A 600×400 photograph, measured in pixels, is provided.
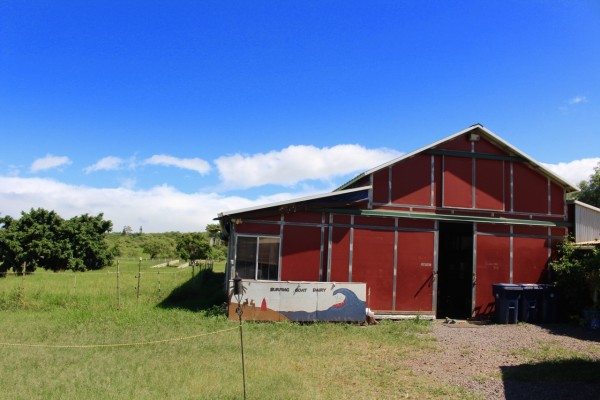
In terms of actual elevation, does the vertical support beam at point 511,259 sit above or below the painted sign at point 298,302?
above

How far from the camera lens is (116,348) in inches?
440

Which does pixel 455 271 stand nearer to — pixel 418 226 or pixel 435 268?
pixel 435 268

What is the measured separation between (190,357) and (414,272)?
392 inches

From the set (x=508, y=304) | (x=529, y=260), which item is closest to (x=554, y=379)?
(x=508, y=304)

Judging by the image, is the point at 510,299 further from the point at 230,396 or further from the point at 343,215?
the point at 230,396

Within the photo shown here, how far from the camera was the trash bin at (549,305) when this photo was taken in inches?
665

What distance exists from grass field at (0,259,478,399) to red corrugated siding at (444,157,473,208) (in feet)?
16.6

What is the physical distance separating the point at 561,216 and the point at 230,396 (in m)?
16.4

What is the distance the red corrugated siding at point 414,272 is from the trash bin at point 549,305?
4.10 metres

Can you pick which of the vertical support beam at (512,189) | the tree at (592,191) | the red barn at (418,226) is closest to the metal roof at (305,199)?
the red barn at (418,226)

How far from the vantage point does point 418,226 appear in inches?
690

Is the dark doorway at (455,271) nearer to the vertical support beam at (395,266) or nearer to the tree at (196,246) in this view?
the vertical support beam at (395,266)

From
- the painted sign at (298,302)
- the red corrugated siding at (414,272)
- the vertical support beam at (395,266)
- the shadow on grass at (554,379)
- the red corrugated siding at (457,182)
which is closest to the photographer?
the shadow on grass at (554,379)

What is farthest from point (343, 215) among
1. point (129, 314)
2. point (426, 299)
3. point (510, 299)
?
point (129, 314)
